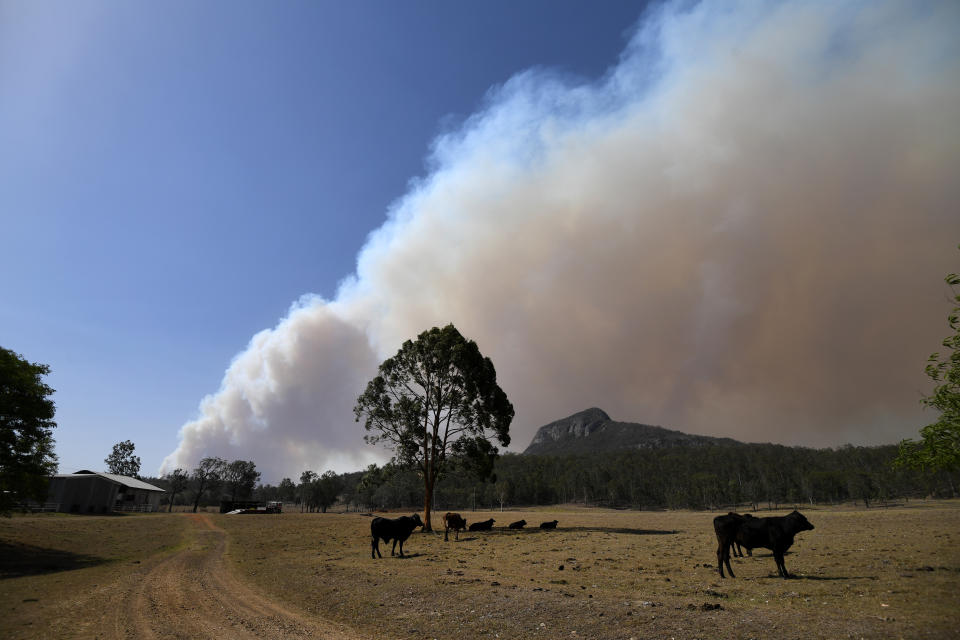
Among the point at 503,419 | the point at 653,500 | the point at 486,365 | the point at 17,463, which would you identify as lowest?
the point at 653,500

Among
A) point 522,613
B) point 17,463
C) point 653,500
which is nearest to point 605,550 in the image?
point 522,613

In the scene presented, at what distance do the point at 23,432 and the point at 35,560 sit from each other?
8.83 m

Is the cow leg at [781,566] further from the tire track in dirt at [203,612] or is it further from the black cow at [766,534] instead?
the tire track in dirt at [203,612]

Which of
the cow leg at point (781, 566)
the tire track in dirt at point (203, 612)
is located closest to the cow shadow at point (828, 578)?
the cow leg at point (781, 566)

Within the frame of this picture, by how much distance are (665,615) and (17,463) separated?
1640 inches

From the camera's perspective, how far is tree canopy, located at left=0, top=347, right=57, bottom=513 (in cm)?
3123

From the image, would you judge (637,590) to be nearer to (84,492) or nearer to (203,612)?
(203,612)

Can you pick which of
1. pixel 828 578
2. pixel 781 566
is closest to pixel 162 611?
pixel 781 566

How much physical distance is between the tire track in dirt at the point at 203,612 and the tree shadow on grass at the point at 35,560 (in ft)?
21.8

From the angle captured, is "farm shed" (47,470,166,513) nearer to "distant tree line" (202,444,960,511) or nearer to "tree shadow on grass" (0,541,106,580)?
"tree shadow on grass" (0,541,106,580)

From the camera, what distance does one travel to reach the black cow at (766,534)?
1831 centimetres

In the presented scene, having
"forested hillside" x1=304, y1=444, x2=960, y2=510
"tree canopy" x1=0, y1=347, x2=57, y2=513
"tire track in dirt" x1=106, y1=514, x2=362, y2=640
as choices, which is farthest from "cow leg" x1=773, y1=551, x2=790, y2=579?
"forested hillside" x1=304, y1=444, x2=960, y2=510

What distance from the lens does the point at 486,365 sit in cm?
5162

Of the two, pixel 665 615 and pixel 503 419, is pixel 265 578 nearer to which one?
pixel 665 615
